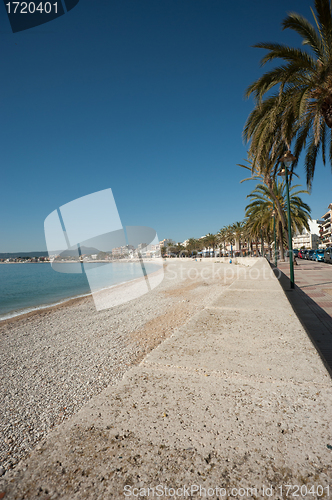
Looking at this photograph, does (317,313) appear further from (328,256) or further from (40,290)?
(40,290)

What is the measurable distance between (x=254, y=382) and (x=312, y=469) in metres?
0.73

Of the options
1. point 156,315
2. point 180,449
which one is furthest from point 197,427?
point 156,315

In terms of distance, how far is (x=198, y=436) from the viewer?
1.40 m

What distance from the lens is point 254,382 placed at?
6.22 feet

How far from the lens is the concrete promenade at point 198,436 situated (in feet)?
3.76

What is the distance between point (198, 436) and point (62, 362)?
4.56 metres

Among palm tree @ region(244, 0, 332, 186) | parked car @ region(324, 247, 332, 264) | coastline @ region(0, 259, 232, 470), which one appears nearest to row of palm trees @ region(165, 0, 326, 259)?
palm tree @ region(244, 0, 332, 186)

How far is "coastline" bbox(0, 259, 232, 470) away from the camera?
3004 mm

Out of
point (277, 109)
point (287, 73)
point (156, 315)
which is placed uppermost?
point (287, 73)

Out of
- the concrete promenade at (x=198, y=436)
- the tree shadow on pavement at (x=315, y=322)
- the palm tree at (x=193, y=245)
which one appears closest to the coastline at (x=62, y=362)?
the concrete promenade at (x=198, y=436)

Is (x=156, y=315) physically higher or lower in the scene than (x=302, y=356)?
lower

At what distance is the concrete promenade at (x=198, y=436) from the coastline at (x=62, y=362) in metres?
1.47

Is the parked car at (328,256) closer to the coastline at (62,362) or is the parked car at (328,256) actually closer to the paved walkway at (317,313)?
the paved walkway at (317,313)

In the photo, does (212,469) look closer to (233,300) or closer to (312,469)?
(312,469)
